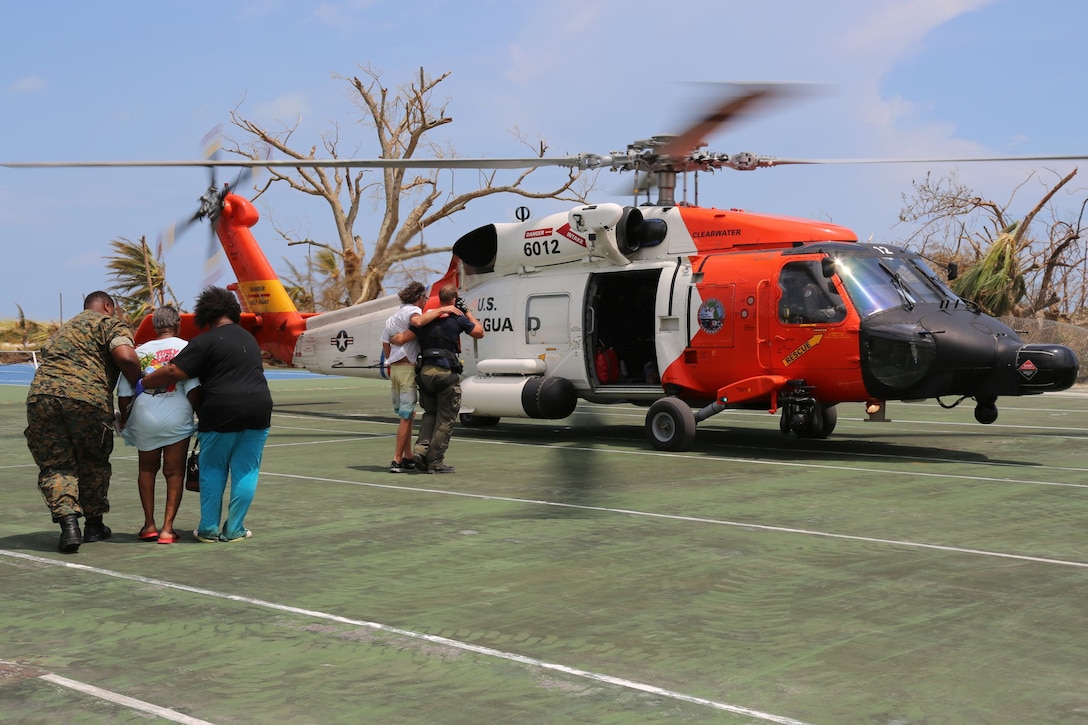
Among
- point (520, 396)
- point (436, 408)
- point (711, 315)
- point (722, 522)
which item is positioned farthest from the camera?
point (520, 396)

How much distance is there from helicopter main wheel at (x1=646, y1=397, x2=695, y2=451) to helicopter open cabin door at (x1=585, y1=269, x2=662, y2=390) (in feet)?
3.73

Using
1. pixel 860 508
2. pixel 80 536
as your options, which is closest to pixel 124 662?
pixel 80 536

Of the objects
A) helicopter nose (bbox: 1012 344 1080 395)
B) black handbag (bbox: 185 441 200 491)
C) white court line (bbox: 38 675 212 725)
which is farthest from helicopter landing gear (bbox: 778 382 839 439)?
white court line (bbox: 38 675 212 725)

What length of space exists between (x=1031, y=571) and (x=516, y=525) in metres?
3.27

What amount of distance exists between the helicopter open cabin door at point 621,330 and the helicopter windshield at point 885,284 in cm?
264

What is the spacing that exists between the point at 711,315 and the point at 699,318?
0.56ft

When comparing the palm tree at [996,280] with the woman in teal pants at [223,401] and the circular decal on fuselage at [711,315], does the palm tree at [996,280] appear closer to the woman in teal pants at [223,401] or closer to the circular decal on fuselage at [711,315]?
the circular decal on fuselage at [711,315]

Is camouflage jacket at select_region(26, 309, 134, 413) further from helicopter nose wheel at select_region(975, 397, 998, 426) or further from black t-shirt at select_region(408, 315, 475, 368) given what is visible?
helicopter nose wheel at select_region(975, 397, 998, 426)

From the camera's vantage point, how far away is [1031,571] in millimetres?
6316

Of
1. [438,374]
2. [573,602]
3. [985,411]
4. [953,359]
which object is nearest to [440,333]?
[438,374]

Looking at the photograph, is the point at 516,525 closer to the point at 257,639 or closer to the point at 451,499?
the point at 451,499

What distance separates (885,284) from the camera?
453 inches

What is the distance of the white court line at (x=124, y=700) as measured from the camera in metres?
3.96

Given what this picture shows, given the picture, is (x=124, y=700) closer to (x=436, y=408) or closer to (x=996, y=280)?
(x=436, y=408)
